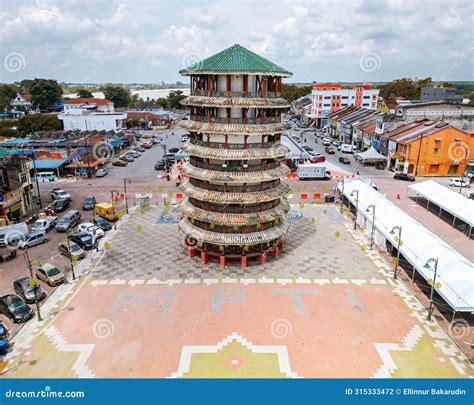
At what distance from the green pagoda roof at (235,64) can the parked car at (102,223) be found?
79.5 feet

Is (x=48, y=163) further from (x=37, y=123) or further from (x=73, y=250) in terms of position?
(x=37, y=123)

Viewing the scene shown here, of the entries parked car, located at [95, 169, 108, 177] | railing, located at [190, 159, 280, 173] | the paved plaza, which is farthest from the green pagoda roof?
parked car, located at [95, 169, 108, 177]

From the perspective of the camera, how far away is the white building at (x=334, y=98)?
479 feet

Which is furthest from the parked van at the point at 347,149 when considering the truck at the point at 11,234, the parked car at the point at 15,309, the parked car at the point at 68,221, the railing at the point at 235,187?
the parked car at the point at 15,309

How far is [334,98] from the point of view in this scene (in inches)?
5817

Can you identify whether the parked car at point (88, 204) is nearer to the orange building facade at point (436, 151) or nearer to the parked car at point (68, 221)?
the parked car at point (68, 221)

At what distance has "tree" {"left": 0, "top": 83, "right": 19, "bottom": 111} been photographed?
508ft

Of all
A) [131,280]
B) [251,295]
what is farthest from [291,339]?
[131,280]

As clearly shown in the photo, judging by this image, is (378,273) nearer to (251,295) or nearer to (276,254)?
(276,254)

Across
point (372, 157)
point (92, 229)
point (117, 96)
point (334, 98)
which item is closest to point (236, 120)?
point (92, 229)

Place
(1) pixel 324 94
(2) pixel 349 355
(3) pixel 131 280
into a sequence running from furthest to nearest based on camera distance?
(1) pixel 324 94
(3) pixel 131 280
(2) pixel 349 355

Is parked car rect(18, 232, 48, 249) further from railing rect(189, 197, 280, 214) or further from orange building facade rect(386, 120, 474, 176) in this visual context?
orange building facade rect(386, 120, 474, 176)

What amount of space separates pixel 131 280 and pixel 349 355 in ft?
72.3

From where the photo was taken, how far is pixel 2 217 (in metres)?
47.6
